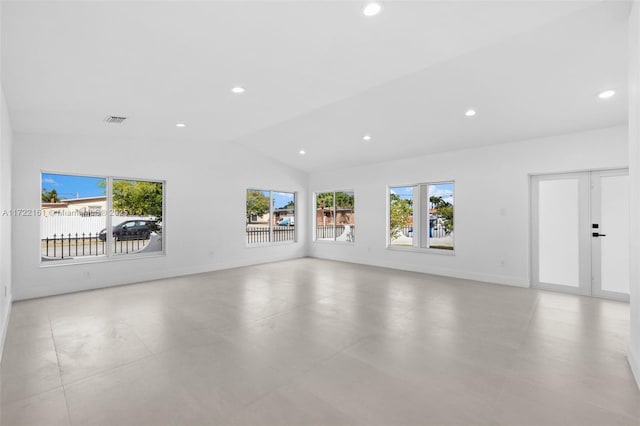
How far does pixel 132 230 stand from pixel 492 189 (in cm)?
710

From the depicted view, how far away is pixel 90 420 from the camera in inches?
79.8

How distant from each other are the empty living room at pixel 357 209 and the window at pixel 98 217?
0.12ft

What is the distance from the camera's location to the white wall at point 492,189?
5059 millimetres

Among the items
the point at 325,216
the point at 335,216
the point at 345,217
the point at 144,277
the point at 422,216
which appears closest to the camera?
the point at 144,277

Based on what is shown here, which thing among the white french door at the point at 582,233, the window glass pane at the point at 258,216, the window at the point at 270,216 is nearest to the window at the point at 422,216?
the white french door at the point at 582,233

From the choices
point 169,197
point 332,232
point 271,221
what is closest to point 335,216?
point 332,232

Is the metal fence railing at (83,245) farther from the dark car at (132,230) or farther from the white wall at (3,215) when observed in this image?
the white wall at (3,215)

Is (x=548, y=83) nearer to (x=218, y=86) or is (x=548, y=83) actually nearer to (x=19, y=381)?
(x=218, y=86)

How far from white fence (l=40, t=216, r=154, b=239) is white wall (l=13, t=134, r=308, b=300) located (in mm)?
253

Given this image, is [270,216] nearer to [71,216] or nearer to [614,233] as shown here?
[71,216]

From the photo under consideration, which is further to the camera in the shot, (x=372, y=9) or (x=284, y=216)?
(x=284, y=216)

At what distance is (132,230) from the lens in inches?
246

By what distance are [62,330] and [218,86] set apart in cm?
342

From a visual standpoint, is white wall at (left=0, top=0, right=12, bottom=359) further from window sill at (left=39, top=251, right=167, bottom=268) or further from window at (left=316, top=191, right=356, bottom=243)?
window at (left=316, top=191, right=356, bottom=243)
